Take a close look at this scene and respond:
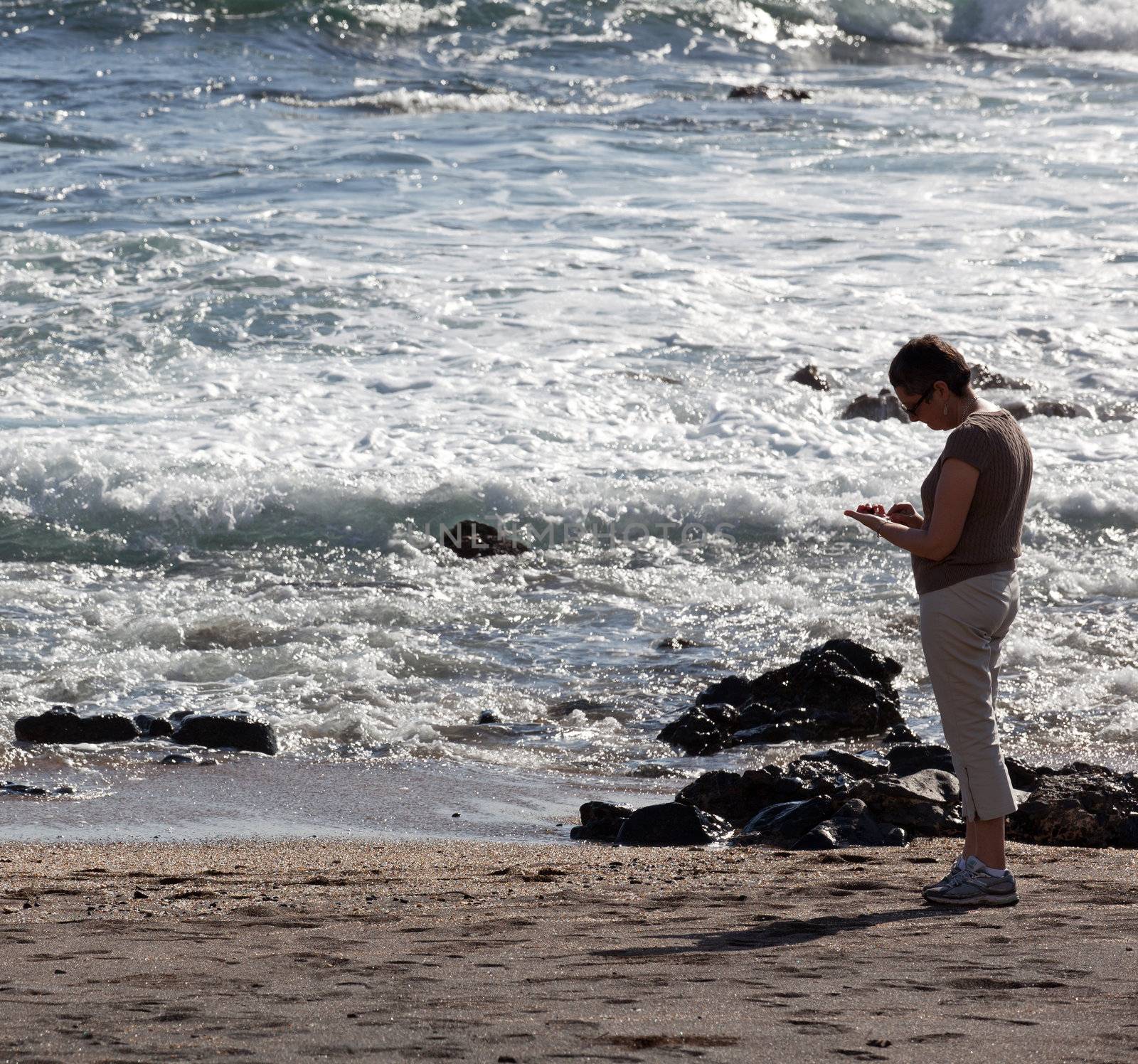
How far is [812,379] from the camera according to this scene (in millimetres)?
12844

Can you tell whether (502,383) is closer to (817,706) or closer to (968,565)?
(817,706)

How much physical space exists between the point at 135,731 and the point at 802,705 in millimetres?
3013

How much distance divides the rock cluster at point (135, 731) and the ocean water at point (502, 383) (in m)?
0.13

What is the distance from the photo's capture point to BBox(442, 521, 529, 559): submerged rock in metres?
9.65

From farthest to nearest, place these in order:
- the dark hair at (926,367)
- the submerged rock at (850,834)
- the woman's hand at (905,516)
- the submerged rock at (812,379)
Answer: the submerged rock at (812,379) < the submerged rock at (850,834) < the woman's hand at (905,516) < the dark hair at (926,367)

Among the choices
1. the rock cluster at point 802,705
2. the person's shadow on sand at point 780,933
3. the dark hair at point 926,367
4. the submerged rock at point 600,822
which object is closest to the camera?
the person's shadow on sand at point 780,933

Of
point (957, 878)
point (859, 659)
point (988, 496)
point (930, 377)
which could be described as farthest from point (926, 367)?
point (859, 659)

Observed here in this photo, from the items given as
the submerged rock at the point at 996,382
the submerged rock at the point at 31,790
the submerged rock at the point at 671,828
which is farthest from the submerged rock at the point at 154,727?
the submerged rock at the point at 996,382

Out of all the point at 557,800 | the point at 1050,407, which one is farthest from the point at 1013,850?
the point at 1050,407

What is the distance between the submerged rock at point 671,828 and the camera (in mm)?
5352

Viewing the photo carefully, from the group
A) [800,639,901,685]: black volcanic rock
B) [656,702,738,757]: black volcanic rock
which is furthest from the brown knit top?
[800,639,901,685]: black volcanic rock

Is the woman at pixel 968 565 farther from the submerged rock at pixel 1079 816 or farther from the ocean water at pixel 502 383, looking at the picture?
the ocean water at pixel 502 383

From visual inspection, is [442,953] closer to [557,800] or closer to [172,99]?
[557,800]

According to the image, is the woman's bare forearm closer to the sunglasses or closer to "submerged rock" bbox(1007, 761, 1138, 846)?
the sunglasses
